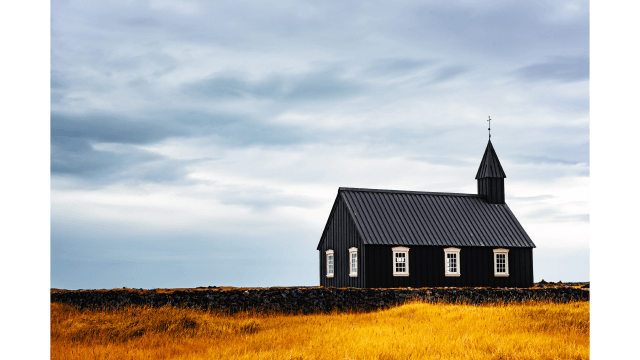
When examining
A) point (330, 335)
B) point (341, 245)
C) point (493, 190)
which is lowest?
point (330, 335)

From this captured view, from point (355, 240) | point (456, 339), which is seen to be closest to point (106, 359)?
point (456, 339)

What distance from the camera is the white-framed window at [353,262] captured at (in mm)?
29875

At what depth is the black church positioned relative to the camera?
2942cm

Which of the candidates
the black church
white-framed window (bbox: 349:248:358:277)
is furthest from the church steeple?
white-framed window (bbox: 349:248:358:277)

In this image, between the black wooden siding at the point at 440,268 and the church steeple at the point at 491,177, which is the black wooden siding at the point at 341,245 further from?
the church steeple at the point at 491,177

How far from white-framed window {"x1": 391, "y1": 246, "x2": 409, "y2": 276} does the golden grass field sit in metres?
8.31

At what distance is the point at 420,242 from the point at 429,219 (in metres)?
2.42

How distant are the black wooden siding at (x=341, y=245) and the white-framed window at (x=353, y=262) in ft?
0.75

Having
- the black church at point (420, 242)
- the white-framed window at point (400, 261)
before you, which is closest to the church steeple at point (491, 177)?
the black church at point (420, 242)

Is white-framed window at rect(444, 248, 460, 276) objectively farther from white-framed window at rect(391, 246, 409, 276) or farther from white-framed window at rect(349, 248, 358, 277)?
white-framed window at rect(349, 248, 358, 277)

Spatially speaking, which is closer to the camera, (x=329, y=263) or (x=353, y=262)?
(x=353, y=262)

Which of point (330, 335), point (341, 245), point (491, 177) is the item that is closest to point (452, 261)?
point (341, 245)

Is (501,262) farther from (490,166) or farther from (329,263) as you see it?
(329,263)

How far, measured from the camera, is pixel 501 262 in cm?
3256
